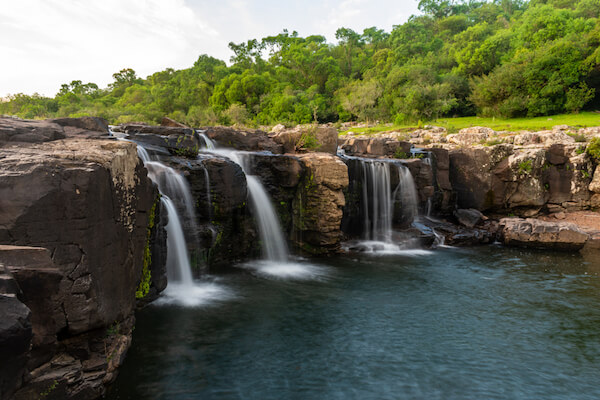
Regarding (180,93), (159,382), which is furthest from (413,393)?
(180,93)

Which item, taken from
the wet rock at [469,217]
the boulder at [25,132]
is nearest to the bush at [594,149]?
the wet rock at [469,217]

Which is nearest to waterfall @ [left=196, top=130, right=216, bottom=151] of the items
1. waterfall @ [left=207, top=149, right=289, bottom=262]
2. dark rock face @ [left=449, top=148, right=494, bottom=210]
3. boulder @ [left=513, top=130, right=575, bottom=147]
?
waterfall @ [left=207, top=149, right=289, bottom=262]

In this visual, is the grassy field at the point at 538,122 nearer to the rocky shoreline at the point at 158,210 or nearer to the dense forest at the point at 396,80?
the dense forest at the point at 396,80

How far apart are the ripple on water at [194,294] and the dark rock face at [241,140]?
27.1 ft

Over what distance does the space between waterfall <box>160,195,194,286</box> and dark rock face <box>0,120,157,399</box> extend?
4223mm

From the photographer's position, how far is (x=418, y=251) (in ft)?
52.3

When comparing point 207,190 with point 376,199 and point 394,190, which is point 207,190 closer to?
point 376,199

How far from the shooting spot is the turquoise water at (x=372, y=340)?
597 cm

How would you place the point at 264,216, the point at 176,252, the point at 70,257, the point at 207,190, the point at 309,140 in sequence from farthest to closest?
1. the point at 309,140
2. the point at 264,216
3. the point at 207,190
4. the point at 176,252
5. the point at 70,257

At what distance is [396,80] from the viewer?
56.5 metres

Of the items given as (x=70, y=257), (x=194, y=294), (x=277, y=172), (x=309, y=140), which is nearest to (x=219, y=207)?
(x=194, y=294)

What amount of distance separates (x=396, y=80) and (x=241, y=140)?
1833 inches

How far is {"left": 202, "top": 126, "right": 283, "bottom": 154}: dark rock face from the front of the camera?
55.1 ft

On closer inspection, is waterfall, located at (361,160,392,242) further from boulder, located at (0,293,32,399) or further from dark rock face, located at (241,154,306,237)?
boulder, located at (0,293,32,399)
